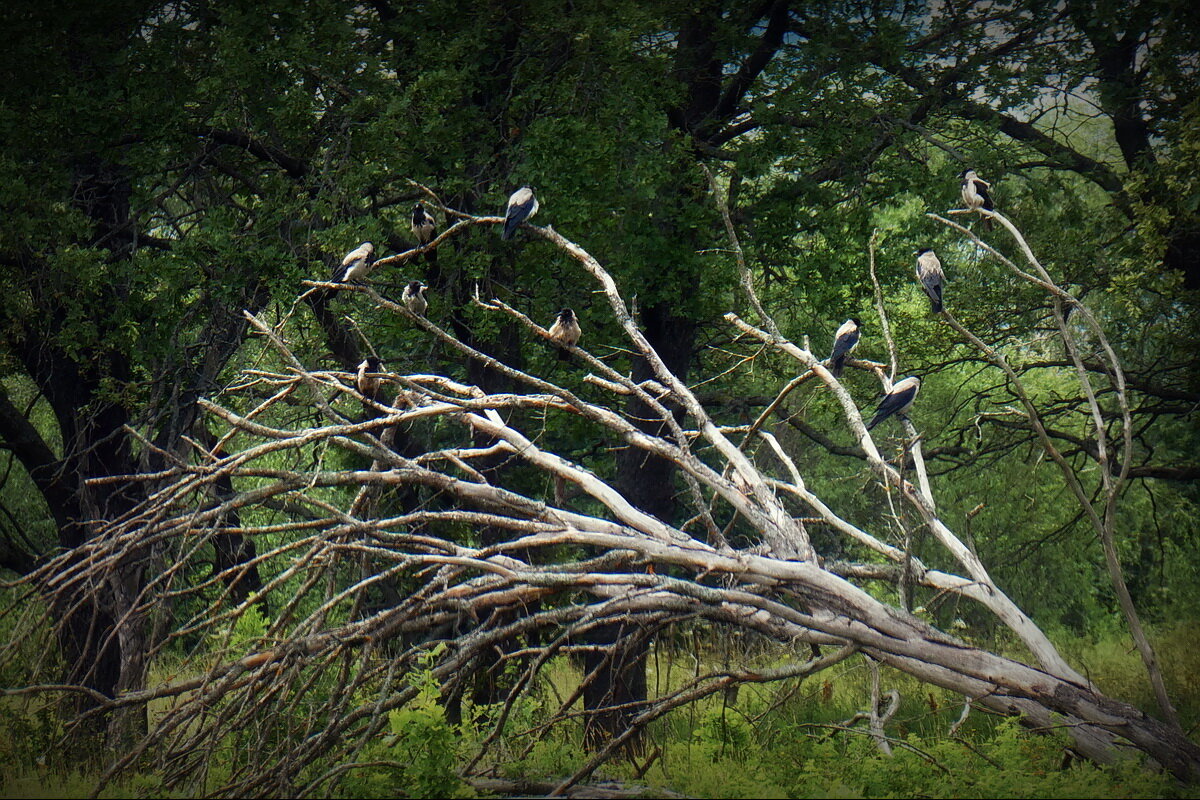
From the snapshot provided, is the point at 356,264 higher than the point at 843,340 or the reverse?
higher

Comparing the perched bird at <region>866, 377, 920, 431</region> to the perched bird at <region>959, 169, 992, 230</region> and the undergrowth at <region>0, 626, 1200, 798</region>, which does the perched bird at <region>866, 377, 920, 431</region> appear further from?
the undergrowth at <region>0, 626, 1200, 798</region>

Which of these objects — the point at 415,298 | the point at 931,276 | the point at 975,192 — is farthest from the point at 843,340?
the point at 415,298

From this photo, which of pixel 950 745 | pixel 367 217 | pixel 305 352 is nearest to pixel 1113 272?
pixel 950 745

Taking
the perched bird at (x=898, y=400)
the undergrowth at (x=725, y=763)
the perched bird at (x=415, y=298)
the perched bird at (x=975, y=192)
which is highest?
the perched bird at (x=975, y=192)

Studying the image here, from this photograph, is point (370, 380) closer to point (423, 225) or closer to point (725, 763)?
point (423, 225)

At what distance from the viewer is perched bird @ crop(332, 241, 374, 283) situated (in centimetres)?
944

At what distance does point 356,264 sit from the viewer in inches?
371

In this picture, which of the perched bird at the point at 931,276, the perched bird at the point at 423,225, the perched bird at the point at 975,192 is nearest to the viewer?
the perched bird at the point at 931,276

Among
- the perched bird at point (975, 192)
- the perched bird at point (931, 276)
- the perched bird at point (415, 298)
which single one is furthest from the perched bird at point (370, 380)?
the perched bird at point (975, 192)

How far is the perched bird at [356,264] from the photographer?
944 centimetres

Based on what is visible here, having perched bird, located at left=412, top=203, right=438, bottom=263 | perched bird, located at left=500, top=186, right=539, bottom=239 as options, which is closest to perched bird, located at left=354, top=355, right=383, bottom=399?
perched bird, located at left=500, top=186, right=539, bottom=239

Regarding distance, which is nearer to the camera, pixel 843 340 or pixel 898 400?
pixel 898 400

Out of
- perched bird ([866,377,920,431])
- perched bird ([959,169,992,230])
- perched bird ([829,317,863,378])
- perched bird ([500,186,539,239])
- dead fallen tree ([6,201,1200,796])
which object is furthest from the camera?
perched bird ([959,169,992,230])

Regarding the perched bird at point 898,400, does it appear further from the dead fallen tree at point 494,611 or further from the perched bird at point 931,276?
the dead fallen tree at point 494,611
